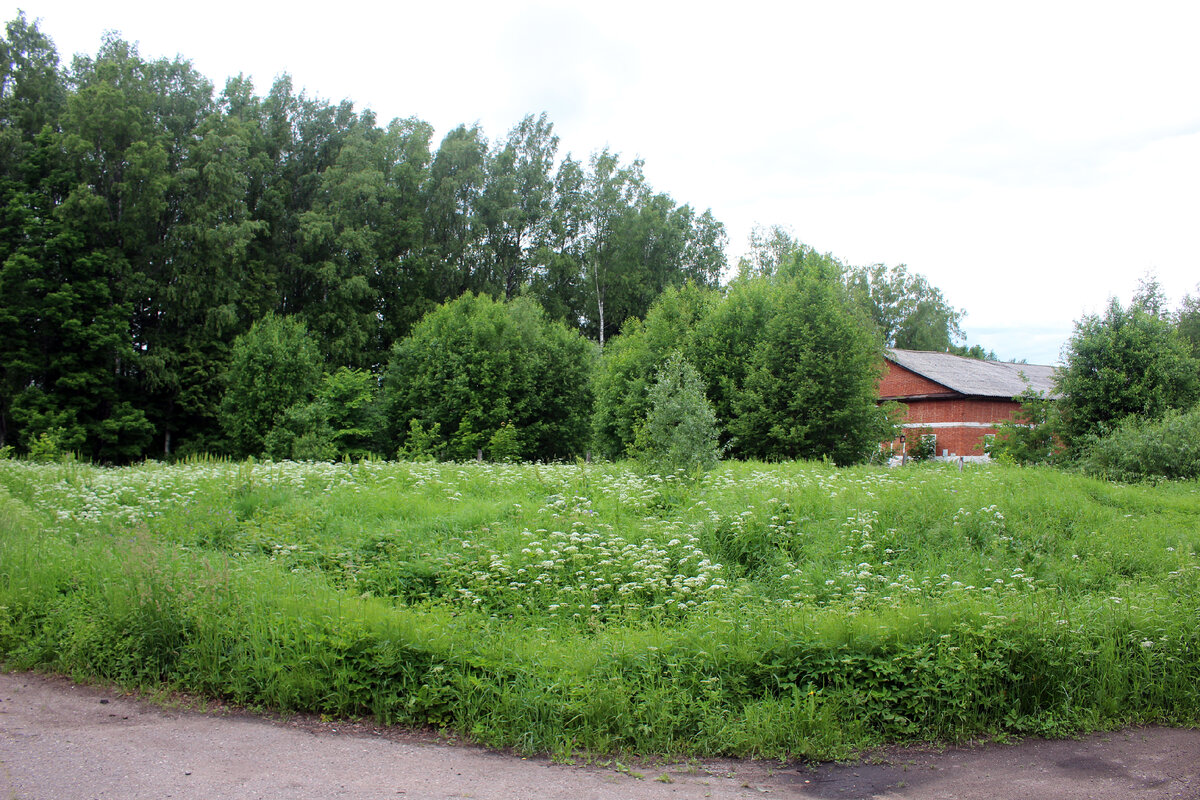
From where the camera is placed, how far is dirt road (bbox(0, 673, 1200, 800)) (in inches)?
171

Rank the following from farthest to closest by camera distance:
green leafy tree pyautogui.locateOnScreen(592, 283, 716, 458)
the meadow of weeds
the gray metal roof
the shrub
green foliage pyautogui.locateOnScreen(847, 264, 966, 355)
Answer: green foliage pyautogui.locateOnScreen(847, 264, 966, 355), the gray metal roof, green leafy tree pyautogui.locateOnScreen(592, 283, 716, 458), the shrub, the meadow of weeds

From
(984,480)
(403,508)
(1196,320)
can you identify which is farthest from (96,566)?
(1196,320)

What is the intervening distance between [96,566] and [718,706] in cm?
610

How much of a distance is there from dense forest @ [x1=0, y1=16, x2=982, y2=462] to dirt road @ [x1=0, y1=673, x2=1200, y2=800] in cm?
1933

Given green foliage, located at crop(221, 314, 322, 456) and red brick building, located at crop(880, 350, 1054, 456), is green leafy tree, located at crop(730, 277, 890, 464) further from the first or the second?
green foliage, located at crop(221, 314, 322, 456)

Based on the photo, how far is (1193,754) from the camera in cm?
520

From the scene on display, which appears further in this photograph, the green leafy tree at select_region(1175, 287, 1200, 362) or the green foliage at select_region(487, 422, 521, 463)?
the green leafy tree at select_region(1175, 287, 1200, 362)

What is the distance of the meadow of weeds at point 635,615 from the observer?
17.5 ft

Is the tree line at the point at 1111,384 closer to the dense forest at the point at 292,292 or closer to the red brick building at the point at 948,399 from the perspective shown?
the dense forest at the point at 292,292

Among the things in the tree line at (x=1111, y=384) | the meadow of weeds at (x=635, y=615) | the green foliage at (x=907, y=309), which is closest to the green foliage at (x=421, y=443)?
the meadow of weeds at (x=635, y=615)

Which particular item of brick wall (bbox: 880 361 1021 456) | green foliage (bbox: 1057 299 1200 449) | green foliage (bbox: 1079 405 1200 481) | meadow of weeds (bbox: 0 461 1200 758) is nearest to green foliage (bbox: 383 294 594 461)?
brick wall (bbox: 880 361 1021 456)

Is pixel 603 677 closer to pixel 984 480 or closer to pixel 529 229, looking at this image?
pixel 984 480

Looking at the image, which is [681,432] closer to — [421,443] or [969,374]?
[421,443]

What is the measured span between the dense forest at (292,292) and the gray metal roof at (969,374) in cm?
476
